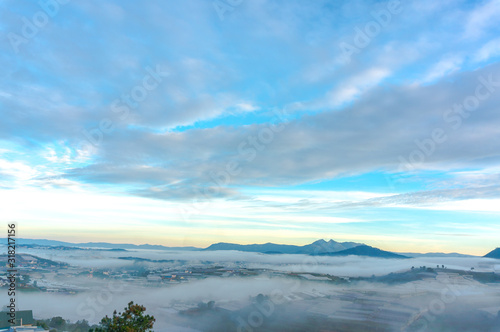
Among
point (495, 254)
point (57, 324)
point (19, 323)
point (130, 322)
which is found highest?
point (130, 322)

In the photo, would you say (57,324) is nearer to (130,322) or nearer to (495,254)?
(130,322)

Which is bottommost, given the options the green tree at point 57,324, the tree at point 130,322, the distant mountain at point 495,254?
the green tree at point 57,324

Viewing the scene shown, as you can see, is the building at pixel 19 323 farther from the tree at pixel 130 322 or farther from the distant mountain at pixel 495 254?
the distant mountain at pixel 495 254

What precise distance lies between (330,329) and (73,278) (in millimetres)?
123904

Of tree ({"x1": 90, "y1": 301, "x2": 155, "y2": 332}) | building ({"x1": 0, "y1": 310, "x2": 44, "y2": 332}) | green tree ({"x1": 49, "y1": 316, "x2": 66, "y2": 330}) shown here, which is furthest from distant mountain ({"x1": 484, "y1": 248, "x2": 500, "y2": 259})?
building ({"x1": 0, "y1": 310, "x2": 44, "y2": 332})

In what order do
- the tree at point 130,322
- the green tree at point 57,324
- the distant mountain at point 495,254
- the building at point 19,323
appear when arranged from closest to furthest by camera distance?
the tree at point 130,322
the building at point 19,323
the green tree at point 57,324
the distant mountain at point 495,254

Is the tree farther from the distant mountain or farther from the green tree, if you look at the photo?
the distant mountain

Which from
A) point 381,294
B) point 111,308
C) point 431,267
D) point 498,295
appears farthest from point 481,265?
point 111,308

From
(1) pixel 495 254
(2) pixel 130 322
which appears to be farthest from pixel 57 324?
(1) pixel 495 254

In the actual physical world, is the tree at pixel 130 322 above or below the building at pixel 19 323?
above

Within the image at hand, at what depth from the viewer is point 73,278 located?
15750cm

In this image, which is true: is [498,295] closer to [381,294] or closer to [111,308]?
[381,294]

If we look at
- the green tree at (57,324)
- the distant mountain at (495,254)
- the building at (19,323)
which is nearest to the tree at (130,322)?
the building at (19,323)

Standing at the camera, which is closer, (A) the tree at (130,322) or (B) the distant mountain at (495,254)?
(A) the tree at (130,322)
